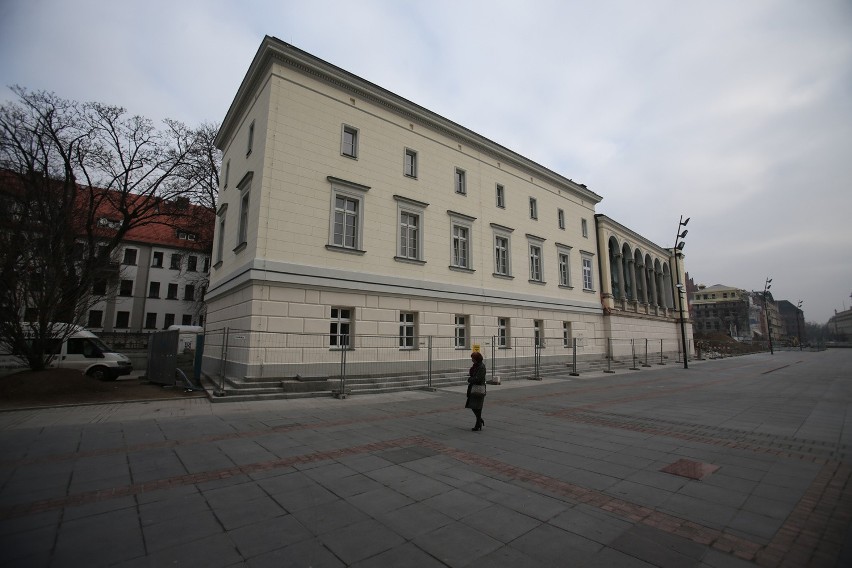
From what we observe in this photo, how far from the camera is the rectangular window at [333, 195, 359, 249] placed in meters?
16.4

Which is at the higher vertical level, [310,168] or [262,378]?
[310,168]

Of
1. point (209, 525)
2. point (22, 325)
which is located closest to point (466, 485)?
point (209, 525)

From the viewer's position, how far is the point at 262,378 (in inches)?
522

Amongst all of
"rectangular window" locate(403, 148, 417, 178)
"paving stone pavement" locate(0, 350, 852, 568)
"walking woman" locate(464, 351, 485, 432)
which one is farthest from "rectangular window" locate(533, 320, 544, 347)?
"walking woman" locate(464, 351, 485, 432)

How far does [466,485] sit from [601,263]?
29.8m

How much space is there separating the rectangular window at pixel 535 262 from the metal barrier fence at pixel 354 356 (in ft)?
14.2

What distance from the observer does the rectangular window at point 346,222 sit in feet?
53.9

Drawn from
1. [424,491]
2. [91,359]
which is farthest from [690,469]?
[91,359]

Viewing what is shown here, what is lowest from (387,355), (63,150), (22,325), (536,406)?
(536,406)

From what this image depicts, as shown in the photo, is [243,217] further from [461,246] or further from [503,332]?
[503,332]

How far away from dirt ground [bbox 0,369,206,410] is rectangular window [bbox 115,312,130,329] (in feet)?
123

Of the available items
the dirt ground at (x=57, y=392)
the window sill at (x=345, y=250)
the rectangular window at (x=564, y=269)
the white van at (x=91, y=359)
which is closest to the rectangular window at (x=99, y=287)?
the dirt ground at (x=57, y=392)

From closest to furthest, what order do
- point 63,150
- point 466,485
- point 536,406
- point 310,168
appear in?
point 466,485
point 536,406
point 310,168
point 63,150

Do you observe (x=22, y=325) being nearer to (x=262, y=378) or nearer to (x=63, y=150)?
(x=262, y=378)
